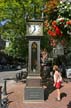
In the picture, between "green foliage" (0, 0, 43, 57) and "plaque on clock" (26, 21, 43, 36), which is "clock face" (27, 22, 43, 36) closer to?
"plaque on clock" (26, 21, 43, 36)

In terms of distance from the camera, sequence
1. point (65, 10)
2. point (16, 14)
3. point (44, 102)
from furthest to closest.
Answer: point (16, 14), point (44, 102), point (65, 10)

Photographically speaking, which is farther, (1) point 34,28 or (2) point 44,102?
(1) point 34,28

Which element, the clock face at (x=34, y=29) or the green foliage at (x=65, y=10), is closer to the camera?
the green foliage at (x=65, y=10)

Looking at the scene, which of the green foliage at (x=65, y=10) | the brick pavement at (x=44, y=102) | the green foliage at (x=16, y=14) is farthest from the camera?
the green foliage at (x=16, y=14)

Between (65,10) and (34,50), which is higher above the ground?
(65,10)

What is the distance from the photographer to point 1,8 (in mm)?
23641

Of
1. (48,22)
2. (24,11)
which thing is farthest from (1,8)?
(48,22)

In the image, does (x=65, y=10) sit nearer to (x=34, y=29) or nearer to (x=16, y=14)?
(x=34, y=29)

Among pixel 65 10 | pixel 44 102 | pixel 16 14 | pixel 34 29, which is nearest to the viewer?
pixel 65 10

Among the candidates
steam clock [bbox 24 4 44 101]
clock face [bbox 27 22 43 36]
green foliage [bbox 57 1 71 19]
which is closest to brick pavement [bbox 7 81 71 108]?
steam clock [bbox 24 4 44 101]

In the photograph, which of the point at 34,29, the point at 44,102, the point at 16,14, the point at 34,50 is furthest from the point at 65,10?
the point at 16,14

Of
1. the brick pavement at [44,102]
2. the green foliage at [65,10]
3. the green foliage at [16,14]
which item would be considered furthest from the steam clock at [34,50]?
the green foliage at [65,10]

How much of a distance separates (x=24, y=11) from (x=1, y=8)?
1569 mm

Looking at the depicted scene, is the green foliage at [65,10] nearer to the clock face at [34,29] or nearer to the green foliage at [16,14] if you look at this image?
the clock face at [34,29]
